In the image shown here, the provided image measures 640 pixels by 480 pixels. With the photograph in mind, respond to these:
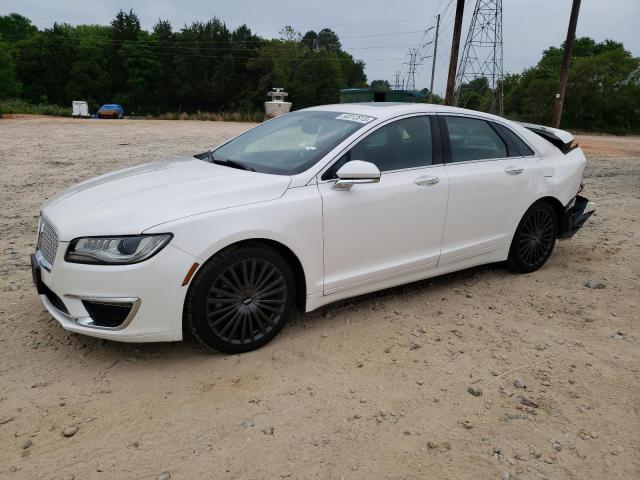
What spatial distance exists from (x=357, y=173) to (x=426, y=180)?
804 millimetres

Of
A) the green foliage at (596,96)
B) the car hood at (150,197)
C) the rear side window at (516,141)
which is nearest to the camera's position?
the car hood at (150,197)

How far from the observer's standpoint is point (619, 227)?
6.77 m

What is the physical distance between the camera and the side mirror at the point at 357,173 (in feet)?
11.3

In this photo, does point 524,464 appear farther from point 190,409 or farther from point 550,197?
point 550,197

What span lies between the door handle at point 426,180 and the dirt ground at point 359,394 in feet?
3.26

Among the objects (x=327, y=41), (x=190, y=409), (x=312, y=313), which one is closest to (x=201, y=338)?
(x=190, y=409)

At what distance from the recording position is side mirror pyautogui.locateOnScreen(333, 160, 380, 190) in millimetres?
3459

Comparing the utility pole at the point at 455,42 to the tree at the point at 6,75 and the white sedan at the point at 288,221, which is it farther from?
the tree at the point at 6,75

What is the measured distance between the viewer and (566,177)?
199 inches

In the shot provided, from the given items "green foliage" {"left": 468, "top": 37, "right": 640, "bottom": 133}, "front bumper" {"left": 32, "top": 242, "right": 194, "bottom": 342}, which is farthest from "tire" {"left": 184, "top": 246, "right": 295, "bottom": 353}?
"green foliage" {"left": 468, "top": 37, "right": 640, "bottom": 133}

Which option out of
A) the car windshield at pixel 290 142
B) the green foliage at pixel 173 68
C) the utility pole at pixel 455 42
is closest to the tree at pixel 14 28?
the green foliage at pixel 173 68

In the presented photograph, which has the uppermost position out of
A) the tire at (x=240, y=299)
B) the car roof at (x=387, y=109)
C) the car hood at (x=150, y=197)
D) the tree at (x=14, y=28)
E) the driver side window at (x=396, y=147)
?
the tree at (x=14, y=28)

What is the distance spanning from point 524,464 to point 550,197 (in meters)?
3.09

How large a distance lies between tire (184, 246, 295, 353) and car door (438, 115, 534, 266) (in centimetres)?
153
